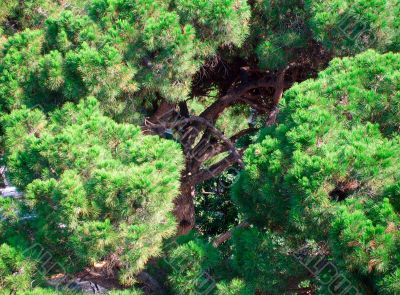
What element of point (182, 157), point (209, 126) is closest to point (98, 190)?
point (182, 157)

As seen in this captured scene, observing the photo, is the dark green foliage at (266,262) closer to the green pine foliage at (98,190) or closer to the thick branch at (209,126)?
the green pine foliage at (98,190)

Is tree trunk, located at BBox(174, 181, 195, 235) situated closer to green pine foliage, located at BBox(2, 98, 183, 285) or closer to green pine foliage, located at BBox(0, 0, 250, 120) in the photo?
green pine foliage, located at BBox(0, 0, 250, 120)

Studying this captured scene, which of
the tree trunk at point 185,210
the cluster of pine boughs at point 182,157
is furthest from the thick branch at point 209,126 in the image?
the tree trunk at point 185,210

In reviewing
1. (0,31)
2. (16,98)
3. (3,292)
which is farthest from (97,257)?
(0,31)

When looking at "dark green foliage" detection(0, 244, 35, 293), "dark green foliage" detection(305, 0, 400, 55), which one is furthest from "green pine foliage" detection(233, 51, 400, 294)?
"dark green foliage" detection(0, 244, 35, 293)

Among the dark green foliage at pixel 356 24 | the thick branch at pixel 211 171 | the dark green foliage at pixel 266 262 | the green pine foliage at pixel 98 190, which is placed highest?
the dark green foliage at pixel 356 24

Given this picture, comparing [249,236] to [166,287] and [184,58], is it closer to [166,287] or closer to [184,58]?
[166,287]
